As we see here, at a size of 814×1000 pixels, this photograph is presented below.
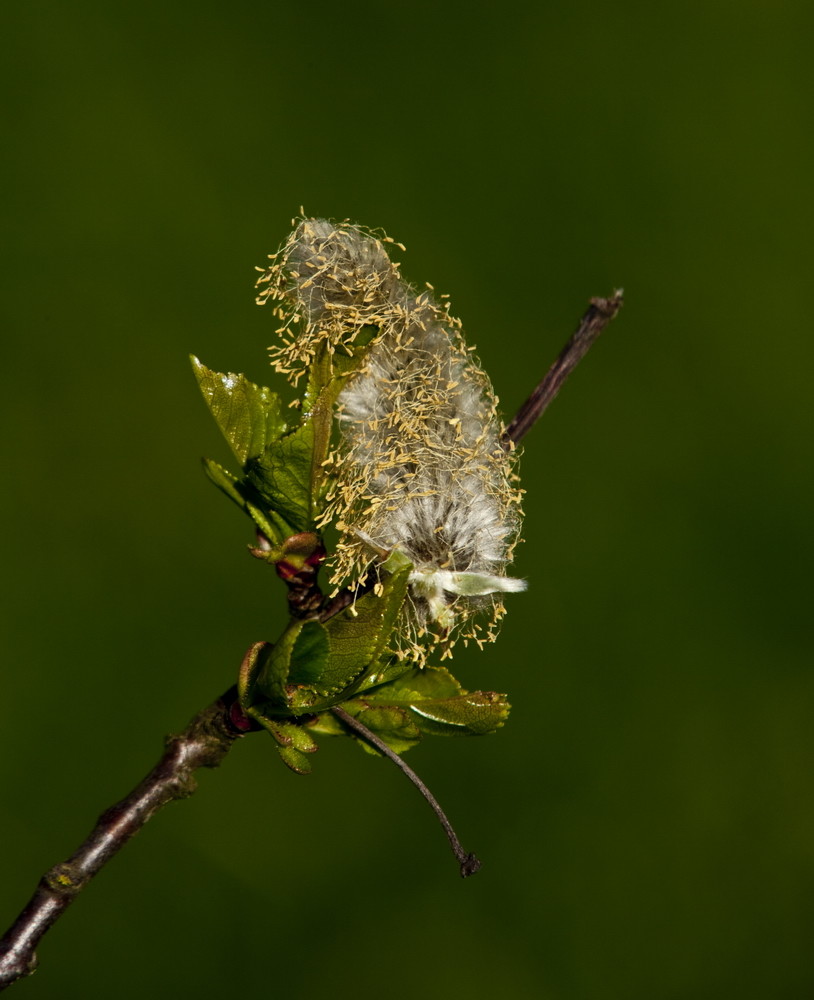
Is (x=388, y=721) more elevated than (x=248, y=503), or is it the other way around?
(x=248, y=503)

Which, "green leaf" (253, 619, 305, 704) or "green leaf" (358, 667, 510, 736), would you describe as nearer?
"green leaf" (253, 619, 305, 704)

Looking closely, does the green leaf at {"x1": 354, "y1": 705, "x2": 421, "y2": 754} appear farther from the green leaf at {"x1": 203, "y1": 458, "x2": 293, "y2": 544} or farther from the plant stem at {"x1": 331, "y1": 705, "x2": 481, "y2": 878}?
the green leaf at {"x1": 203, "y1": 458, "x2": 293, "y2": 544}

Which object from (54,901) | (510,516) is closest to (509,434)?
(510,516)

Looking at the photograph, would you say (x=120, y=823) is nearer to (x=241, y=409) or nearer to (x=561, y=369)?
(x=241, y=409)

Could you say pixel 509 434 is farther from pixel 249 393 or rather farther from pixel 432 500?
pixel 249 393

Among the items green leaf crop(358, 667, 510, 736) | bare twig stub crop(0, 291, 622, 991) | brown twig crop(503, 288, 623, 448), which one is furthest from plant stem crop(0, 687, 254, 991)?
brown twig crop(503, 288, 623, 448)

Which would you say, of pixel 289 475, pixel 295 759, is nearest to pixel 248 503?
pixel 289 475
